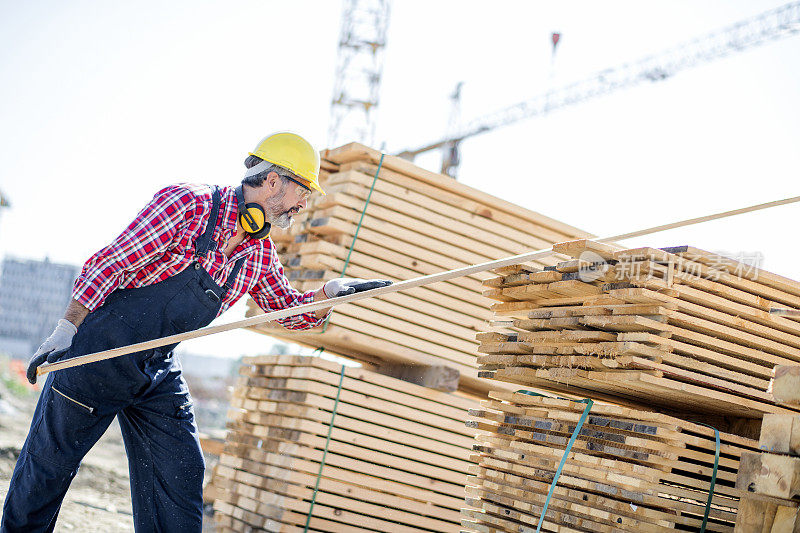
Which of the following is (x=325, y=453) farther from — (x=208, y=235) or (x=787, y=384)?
(x=787, y=384)

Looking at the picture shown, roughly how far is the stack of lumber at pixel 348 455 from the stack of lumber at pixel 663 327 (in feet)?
5.27

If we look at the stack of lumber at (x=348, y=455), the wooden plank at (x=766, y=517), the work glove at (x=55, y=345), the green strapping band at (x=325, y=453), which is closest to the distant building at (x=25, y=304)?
the stack of lumber at (x=348, y=455)

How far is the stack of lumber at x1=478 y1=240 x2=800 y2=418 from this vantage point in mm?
3742

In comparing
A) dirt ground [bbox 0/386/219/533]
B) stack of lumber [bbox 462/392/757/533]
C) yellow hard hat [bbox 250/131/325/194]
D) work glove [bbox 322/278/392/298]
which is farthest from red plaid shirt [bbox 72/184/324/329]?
dirt ground [bbox 0/386/219/533]

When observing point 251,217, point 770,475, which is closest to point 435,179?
point 251,217

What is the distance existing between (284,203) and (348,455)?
2.15m

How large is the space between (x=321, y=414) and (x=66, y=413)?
80.9 inches

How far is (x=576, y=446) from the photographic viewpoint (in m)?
4.14

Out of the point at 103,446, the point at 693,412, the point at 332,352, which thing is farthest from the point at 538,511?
the point at 103,446

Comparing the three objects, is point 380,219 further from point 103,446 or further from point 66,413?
point 103,446

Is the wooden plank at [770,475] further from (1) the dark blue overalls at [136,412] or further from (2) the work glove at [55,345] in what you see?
(2) the work glove at [55,345]

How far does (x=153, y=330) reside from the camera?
149 inches

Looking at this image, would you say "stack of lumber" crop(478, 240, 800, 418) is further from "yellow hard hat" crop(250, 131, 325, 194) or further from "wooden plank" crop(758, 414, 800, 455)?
"yellow hard hat" crop(250, 131, 325, 194)

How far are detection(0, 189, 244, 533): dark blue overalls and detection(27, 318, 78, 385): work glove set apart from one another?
0.33ft
